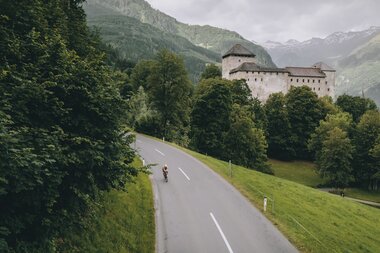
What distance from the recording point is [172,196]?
2916cm

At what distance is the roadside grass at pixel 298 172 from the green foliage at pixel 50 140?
6953 cm

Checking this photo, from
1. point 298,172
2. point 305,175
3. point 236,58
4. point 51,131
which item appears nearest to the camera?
point 51,131

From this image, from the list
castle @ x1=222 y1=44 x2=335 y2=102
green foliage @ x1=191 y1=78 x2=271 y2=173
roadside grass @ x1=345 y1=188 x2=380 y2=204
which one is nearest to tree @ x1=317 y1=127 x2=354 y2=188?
roadside grass @ x1=345 y1=188 x2=380 y2=204

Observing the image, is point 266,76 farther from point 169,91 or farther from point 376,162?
point 169,91

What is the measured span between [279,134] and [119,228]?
7857 cm

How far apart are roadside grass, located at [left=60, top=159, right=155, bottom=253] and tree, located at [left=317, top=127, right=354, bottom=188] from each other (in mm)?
57890

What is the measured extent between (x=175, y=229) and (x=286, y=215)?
9.00m

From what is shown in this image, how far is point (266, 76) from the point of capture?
406 feet

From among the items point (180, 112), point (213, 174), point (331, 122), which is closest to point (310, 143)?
point (331, 122)

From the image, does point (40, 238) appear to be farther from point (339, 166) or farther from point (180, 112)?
point (339, 166)

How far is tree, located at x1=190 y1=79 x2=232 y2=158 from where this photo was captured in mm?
67562

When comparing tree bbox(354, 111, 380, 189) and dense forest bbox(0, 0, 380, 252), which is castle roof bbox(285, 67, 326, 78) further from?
dense forest bbox(0, 0, 380, 252)

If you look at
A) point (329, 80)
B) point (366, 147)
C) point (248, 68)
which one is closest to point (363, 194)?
point (366, 147)

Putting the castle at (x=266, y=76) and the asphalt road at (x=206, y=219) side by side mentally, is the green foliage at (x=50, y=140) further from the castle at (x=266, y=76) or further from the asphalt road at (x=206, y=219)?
the castle at (x=266, y=76)
